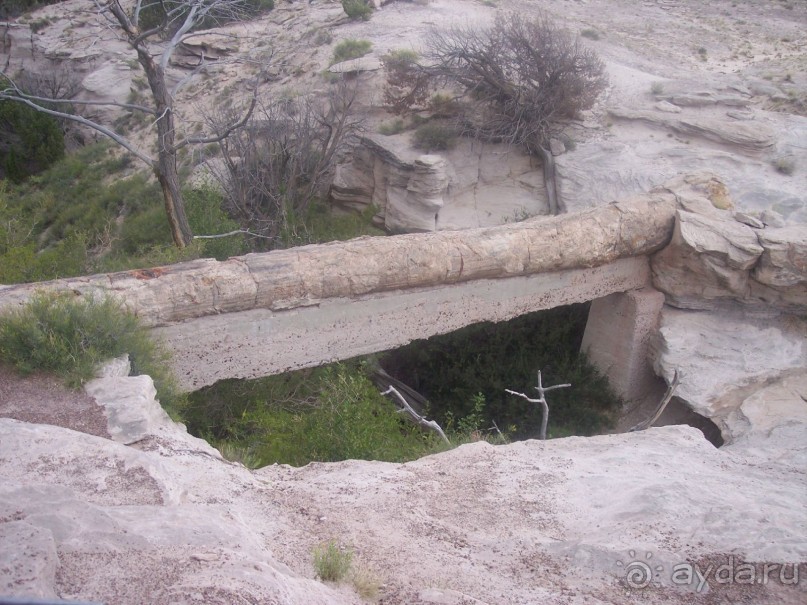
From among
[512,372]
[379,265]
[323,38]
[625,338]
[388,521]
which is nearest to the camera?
[388,521]

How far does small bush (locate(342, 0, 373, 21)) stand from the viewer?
1858 centimetres

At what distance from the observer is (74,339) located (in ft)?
16.7

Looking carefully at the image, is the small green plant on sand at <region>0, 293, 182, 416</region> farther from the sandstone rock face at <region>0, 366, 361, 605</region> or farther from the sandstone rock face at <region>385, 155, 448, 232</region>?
the sandstone rock face at <region>385, 155, 448, 232</region>

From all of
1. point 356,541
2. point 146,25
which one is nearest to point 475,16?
point 146,25

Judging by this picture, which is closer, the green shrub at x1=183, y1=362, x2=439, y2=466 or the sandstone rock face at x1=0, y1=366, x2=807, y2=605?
the sandstone rock face at x1=0, y1=366, x2=807, y2=605

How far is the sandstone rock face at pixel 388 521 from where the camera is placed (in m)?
2.77

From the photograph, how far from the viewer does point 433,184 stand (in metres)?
13.8

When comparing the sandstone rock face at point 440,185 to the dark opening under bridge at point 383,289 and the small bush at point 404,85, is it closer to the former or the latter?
the small bush at point 404,85

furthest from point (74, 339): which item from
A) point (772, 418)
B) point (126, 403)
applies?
point (772, 418)

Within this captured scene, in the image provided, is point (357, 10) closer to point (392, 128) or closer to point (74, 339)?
point (392, 128)

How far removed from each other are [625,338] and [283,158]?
778 cm

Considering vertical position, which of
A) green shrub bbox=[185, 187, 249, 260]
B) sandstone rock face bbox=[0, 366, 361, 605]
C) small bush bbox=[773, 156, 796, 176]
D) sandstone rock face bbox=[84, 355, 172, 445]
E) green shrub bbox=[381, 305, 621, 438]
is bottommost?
green shrub bbox=[381, 305, 621, 438]

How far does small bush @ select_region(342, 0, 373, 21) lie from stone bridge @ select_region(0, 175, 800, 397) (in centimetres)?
1209

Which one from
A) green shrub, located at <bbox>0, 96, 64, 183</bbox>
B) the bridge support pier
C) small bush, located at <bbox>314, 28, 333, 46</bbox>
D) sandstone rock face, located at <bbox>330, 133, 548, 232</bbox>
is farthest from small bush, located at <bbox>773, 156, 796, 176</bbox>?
green shrub, located at <bbox>0, 96, 64, 183</bbox>
